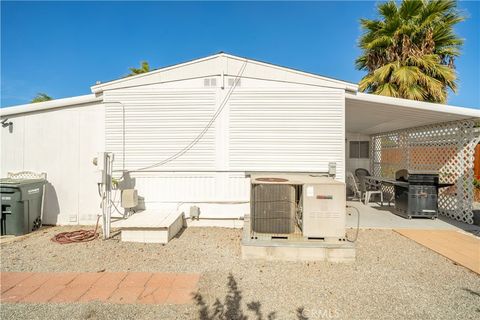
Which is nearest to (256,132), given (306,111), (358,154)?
(306,111)

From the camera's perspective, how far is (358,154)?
392 inches

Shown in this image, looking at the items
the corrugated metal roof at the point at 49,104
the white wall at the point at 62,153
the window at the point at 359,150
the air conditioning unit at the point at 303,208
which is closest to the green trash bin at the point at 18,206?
the white wall at the point at 62,153

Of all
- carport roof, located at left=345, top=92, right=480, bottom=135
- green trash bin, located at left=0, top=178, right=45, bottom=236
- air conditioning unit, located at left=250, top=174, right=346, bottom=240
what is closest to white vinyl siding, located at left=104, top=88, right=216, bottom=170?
green trash bin, located at left=0, top=178, right=45, bottom=236

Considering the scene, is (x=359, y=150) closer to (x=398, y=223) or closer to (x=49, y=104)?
(x=398, y=223)

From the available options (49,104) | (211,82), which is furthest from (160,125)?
(49,104)

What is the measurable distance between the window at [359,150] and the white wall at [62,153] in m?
9.18

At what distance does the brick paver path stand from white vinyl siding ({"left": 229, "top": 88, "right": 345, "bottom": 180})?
2.69 meters

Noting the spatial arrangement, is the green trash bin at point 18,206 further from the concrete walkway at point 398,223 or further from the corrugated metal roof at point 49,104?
the concrete walkway at point 398,223

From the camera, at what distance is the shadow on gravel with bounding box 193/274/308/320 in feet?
7.43

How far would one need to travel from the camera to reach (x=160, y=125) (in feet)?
16.8

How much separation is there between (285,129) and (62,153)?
500 cm

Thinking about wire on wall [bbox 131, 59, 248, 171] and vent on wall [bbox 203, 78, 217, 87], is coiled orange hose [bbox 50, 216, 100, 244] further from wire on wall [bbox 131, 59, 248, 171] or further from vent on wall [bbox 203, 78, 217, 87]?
vent on wall [bbox 203, 78, 217, 87]

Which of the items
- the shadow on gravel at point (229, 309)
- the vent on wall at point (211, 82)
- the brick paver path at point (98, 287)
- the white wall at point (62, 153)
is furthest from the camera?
the white wall at point (62, 153)

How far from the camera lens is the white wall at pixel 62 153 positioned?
5199mm
